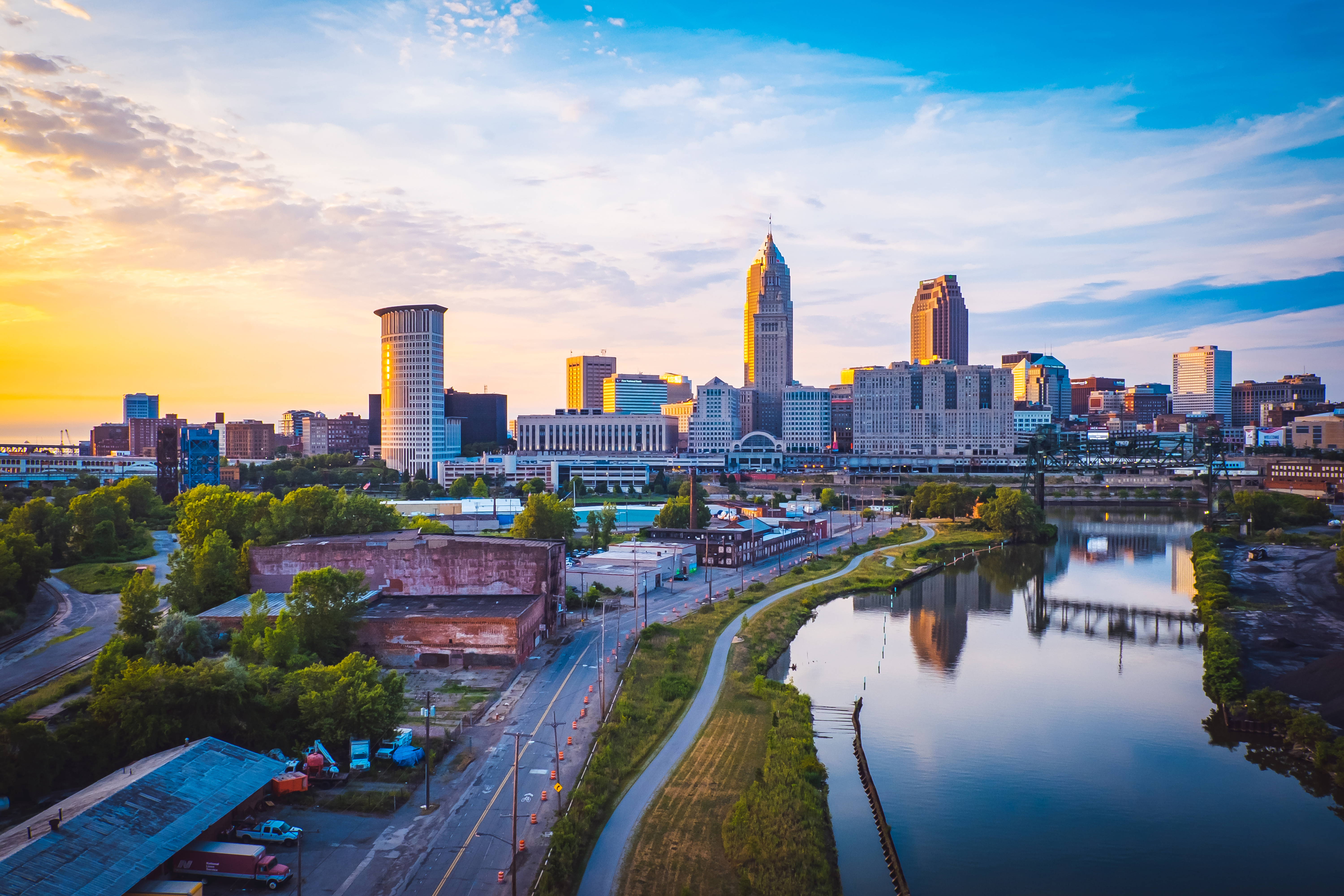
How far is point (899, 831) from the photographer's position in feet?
64.4

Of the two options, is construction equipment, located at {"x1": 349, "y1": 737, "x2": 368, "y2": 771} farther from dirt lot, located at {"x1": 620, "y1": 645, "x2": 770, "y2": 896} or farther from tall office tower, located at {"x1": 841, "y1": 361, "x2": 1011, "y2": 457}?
tall office tower, located at {"x1": 841, "y1": 361, "x2": 1011, "y2": 457}

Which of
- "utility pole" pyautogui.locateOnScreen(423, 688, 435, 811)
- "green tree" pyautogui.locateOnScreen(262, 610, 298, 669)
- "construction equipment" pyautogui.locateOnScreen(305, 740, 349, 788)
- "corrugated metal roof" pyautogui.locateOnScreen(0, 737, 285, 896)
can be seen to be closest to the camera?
"corrugated metal roof" pyautogui.locateOnScreen(0, 737, 285, 896)

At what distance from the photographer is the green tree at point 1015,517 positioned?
69250mm

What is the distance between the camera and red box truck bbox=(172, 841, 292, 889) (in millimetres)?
15680

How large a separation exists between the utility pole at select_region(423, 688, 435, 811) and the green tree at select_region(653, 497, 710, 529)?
3781cm

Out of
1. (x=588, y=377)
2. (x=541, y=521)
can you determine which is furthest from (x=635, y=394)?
(x=541, y=521)

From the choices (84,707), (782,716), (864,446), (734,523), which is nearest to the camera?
(84,707)

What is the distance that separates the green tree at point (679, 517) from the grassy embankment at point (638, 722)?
20174mm

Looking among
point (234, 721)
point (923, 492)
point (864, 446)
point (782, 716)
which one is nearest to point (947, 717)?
point (782, 716)

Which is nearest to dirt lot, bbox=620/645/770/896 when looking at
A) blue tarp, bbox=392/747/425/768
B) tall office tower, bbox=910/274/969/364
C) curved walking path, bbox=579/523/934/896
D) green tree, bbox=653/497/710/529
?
curved walking path, bbox=579/523/934/896

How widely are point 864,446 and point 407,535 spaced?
11345 cm

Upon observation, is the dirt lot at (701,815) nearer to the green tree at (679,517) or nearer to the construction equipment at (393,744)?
the construction equipment at (393,744)

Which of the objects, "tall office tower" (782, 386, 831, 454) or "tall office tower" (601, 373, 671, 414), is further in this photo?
"tall office tower" (601, 373, 671, 414)

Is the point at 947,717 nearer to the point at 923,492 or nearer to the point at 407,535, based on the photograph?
the point at 407,535
